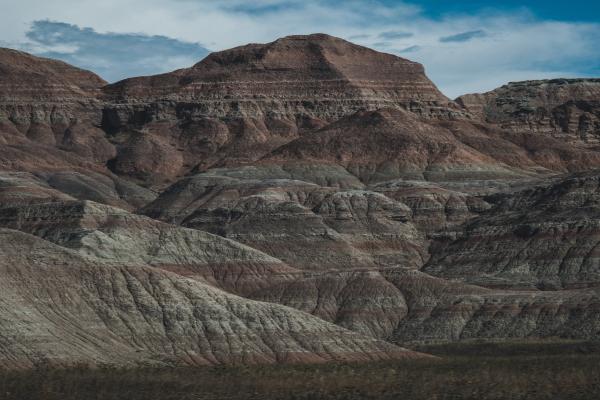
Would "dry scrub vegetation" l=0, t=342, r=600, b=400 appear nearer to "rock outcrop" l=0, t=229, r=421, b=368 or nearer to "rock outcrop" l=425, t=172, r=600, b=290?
"rock outcrop" l=0, t=229, r=421, b=368

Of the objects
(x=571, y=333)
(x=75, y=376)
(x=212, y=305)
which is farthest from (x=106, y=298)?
(x=571, y=333)

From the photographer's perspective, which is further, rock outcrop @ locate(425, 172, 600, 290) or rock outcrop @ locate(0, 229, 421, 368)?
rock outcrop @ locate(425, 172, 600, 290)

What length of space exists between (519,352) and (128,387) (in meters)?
51.4

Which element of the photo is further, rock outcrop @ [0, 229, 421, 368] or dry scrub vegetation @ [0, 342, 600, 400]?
rock outcrop @ [0, 229, 421, 368]

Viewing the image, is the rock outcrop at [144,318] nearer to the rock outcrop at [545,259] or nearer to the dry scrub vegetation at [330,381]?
the dry scrub vegetation at [330,381]

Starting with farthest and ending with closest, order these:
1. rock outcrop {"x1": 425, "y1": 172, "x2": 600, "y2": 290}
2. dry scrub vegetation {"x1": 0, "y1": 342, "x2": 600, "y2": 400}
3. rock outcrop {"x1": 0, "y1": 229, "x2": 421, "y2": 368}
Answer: rock outcrop {"x1": 425, "y1": 172, "x2": 600, "y2": 290} < rock outcrop {"x1": 0, "y1": 229, "x2": 421, "y2": 368} < dry scrub vegetation {"x1": 0, "y1": 342, "x2": 600, "y2": 400}

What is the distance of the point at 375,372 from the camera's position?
4742 inches

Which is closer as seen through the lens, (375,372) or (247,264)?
(375,372)

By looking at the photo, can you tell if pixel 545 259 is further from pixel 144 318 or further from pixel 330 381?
pixel 330 381

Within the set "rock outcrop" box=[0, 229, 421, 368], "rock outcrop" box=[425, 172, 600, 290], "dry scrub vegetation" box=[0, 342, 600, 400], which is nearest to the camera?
"dry scrub vegetation" box=[0, 342, 600, 400]

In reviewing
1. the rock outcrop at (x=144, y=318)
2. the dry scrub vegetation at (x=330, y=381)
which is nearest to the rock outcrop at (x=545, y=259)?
the rock outcrop at (x=144, y=318)

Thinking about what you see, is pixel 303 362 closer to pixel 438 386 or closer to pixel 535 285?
pixel 438 386

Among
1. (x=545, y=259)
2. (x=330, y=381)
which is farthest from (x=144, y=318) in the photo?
(x=545, y=259)

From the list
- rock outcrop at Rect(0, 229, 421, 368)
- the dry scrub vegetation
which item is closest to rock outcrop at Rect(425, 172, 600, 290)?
rock outcrop at Rect(0, 229, 421, 368)
